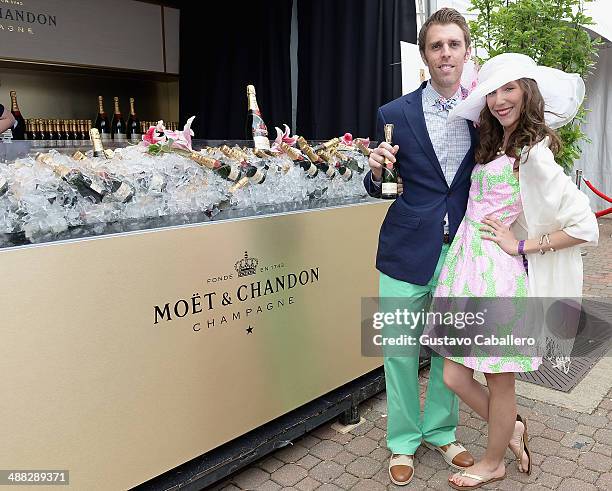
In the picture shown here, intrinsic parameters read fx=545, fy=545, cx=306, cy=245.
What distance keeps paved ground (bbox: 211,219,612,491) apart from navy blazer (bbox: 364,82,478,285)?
0.82 m

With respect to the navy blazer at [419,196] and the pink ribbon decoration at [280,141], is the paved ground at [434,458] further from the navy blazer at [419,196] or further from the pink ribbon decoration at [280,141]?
the pink ribbon decoration at [280,141]

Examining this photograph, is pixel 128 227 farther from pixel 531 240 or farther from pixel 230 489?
pixel 531 240

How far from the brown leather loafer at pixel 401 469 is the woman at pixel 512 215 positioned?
224 millimetres

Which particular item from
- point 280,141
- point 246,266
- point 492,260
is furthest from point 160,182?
point 492,260

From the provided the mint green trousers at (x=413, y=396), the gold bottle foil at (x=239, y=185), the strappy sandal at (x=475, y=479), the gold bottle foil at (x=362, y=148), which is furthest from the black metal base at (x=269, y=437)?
the gold bottle foil at (x=362, y=148)

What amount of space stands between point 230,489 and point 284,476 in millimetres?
222

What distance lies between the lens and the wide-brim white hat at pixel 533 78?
176 cm

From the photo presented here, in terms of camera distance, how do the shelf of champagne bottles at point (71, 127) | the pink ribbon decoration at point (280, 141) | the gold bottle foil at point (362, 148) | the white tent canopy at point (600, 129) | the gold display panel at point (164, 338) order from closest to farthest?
the gold display panel at point (164, 338) < the pink ribbon decoration at point (280, 141) < the gold bottle foil at point (362, 148) < the shelf of champagne bottles at point (71, 127) < the white tent canopy at point (600, 129)

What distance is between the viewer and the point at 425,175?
2000 mm

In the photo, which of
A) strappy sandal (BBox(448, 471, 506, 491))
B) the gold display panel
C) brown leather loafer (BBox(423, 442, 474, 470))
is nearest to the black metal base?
the gold display panel

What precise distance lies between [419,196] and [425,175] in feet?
0.27

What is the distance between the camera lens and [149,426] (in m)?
1.88

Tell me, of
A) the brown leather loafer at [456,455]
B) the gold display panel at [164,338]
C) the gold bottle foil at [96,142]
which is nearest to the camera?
the gold display panel at [164,338]

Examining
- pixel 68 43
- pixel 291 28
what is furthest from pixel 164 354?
pixel 68 43
